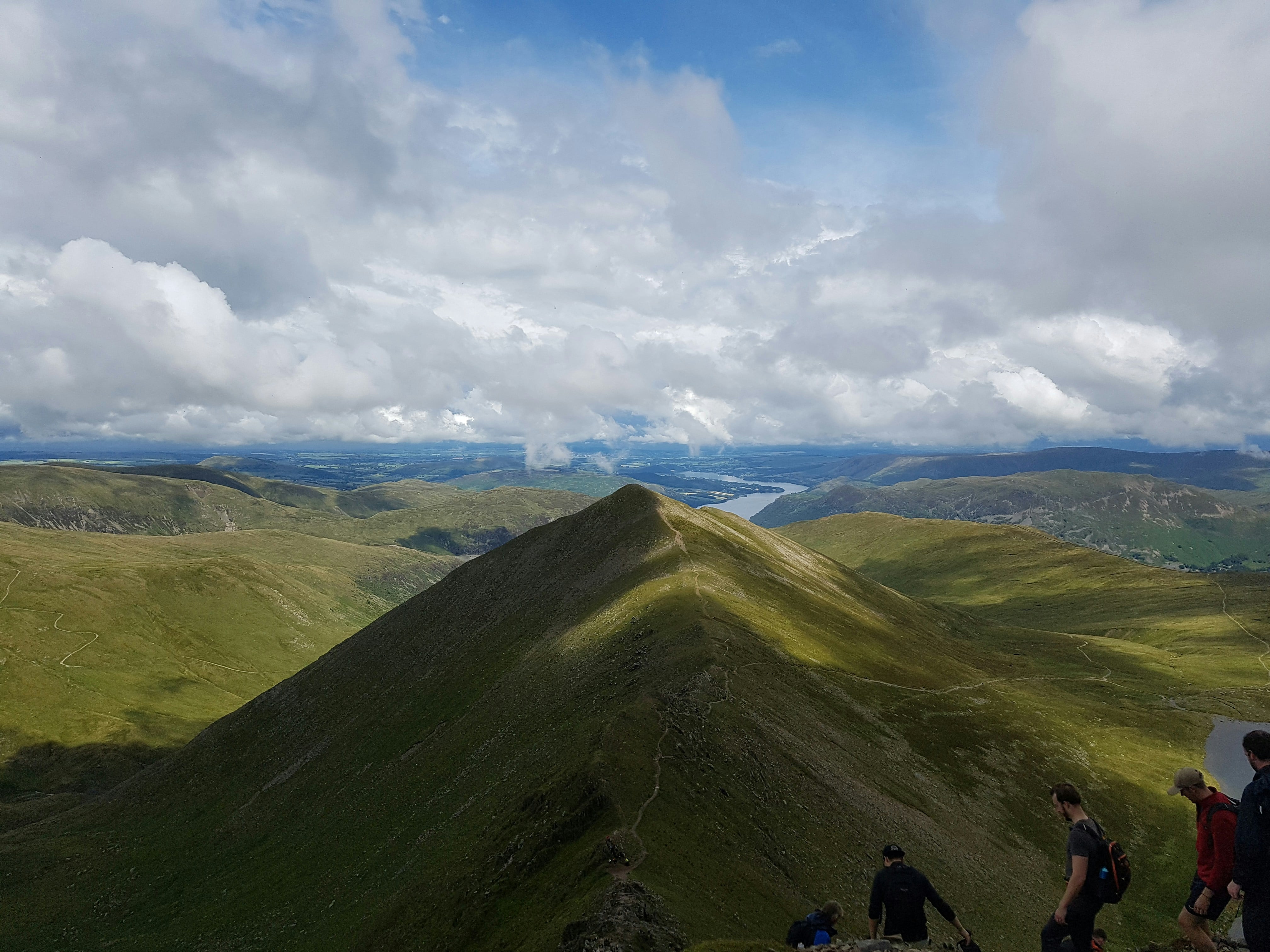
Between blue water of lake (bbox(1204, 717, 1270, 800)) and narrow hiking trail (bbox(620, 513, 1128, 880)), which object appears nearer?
narrow hiking trail (bbox(620, 513, 1128, 880))

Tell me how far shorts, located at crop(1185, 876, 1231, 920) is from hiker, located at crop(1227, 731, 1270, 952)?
1.01 feet

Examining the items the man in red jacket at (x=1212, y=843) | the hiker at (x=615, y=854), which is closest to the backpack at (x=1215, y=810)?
the man in red jacket at (x=1212, y=843)

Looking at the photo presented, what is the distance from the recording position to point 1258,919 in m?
15.1

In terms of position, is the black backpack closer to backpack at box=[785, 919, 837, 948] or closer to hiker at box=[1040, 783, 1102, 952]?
backpack at box=[785, 919, 837, 948]

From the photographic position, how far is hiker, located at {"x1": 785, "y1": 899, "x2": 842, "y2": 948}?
20.8 m

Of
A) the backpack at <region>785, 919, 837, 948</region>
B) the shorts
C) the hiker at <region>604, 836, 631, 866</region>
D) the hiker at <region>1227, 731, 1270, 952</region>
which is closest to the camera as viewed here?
the hiker at <region>1227, 731, 1270, 952</region>

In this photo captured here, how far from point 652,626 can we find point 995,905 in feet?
126

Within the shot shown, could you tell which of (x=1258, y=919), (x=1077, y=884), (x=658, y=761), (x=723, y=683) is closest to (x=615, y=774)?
(x=658, y=761)

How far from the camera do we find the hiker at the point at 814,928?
20.8m

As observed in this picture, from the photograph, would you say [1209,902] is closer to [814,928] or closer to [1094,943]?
[1094,943]

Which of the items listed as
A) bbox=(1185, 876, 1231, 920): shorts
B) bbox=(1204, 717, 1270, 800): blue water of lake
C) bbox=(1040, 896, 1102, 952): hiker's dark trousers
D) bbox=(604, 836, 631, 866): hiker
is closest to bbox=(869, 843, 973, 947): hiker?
bbox=(1040, 896, 1102, 952): hiker's dark trousers

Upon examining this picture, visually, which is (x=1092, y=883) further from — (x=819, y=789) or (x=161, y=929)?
(x=161, y=929)

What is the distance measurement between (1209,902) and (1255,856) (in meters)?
1.78

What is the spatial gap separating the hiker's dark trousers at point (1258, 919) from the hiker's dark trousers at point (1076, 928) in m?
2.93
